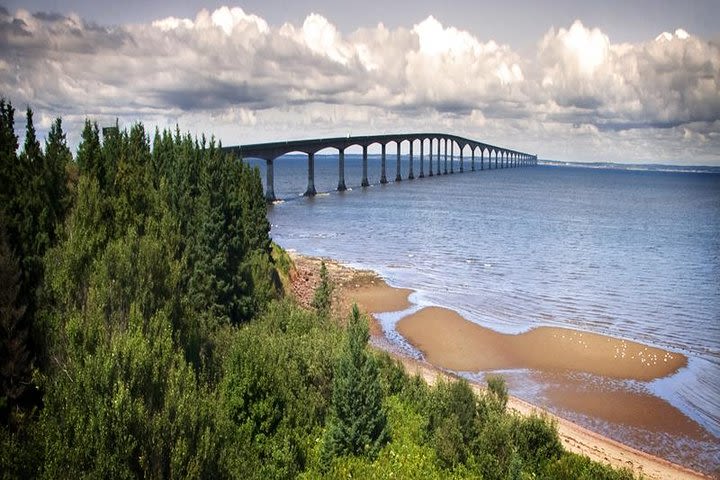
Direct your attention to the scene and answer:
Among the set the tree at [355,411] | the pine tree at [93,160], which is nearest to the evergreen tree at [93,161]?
the pine tree at [93,160]

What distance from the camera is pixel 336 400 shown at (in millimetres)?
24281

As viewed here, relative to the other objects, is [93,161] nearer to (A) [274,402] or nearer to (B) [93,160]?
(B) [93,160]

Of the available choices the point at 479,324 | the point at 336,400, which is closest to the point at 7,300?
the point at 336,400

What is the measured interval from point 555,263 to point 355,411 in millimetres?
54055

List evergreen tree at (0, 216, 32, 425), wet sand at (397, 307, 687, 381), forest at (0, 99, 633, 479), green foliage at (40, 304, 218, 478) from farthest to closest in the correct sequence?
wet sand at (397, 307, 687, 381) < evergreen tree at (0, 216, 32, 425) < forest at (0, 99, 633, 479) < green foliage at (40, 304, 218, 478)

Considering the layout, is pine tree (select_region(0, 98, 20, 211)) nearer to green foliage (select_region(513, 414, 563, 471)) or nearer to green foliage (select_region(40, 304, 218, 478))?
green foliage (select_region(40, 304, 218, 478))

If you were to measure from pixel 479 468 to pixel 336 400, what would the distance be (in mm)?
6039

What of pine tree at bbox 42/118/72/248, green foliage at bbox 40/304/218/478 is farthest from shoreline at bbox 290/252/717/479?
pine tree at bbox 42/118/72/248

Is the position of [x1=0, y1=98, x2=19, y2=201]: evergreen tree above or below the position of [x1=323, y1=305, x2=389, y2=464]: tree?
above

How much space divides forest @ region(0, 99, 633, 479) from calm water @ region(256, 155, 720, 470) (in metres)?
11.1

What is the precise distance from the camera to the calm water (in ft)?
148

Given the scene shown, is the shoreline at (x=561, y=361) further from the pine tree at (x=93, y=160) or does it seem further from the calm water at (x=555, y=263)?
the pine tree at (x=93, y=160)

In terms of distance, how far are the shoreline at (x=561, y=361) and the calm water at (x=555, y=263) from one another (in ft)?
4.71

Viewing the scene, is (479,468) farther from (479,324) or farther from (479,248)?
(479,248)
